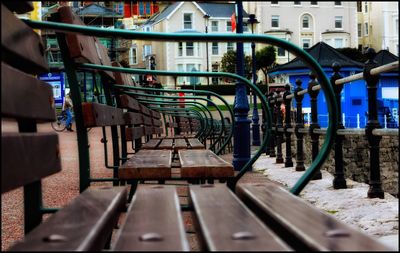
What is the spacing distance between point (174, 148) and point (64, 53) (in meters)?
2.62

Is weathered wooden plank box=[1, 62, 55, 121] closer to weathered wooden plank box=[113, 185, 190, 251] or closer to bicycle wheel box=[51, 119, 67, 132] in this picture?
weathered wooden plank box=[113, 185, 190, 251]

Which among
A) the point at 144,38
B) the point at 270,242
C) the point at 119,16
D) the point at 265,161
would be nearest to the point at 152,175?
the point at 144,38

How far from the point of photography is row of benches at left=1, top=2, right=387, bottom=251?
1304 millimetres

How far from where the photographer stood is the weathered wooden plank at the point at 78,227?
4.22 ft

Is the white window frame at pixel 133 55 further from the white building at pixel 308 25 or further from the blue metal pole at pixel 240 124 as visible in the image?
the blue metal pole at pixel 240 124

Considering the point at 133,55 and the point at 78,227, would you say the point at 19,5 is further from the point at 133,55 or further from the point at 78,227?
the point at 133,55

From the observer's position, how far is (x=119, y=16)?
2849 inches

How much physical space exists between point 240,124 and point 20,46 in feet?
25.1

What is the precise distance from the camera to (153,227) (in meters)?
1.48

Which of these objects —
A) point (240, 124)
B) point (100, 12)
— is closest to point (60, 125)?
point (240, 124)

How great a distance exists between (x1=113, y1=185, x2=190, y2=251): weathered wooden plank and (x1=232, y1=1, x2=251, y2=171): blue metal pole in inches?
277

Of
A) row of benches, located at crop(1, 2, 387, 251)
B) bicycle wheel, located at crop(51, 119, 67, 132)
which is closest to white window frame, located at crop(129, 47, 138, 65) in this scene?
bicycle wheel, located at crop(51, 119, 67, 132)

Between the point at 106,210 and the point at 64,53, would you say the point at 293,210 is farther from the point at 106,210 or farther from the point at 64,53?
the point at 64,53

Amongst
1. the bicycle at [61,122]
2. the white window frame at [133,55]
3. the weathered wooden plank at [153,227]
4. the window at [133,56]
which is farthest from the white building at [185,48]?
the weathered wooden plank at [153,227]
